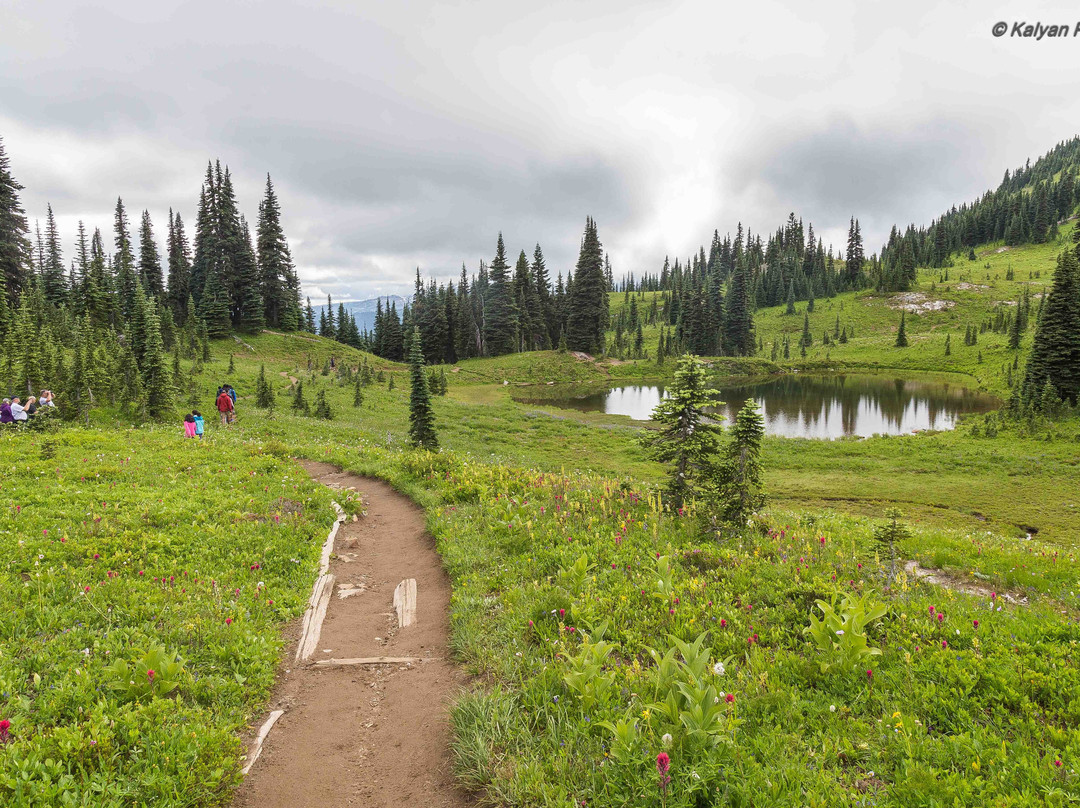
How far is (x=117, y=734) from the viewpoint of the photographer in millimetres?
4879

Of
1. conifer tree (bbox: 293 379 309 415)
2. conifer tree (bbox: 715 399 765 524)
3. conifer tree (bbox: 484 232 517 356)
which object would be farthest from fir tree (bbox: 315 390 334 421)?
conifer tree (bbox: 484 232 517 356)

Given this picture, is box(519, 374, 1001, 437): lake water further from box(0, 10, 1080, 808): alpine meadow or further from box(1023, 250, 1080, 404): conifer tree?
box(0, 10, 1080, 808): alpine meadow

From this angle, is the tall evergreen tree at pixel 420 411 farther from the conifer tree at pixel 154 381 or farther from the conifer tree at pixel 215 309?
the conifer tree at pixel 215 309

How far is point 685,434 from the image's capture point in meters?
11.2

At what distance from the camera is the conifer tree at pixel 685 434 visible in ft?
36.0

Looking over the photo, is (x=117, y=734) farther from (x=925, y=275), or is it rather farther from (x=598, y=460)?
(x=925, y=275)

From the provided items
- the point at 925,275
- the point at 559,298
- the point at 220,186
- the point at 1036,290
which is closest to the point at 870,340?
the point at 1036,290

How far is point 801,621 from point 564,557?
3963 mm

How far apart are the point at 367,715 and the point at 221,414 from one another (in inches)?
1106

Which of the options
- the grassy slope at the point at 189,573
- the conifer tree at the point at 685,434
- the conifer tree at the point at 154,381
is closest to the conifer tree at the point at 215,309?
the conifer tree at the point at 154,381

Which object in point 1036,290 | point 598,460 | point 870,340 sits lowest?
point 598,460

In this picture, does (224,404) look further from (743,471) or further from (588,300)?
(588,300)

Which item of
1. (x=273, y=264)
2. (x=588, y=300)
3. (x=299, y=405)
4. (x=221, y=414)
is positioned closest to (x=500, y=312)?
(x=588, y=300)

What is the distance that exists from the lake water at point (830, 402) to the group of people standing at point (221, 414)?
99.2 ft
